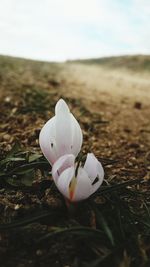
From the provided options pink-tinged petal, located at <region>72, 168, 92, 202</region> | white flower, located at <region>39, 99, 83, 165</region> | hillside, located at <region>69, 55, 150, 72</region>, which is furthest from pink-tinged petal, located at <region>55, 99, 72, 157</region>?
hillside, located at <region>69, 55, 150, 72</region>

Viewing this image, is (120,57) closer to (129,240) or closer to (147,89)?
(147,89)

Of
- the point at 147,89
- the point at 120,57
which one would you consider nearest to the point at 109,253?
the point at 147,89

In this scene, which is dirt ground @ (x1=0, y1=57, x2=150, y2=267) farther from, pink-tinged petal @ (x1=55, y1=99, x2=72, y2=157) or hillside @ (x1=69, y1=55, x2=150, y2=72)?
hillside @ (x1=69, y1=55, x2=150, y2=72)

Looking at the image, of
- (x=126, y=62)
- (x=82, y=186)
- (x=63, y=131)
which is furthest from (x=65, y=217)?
(x=126, y=62)

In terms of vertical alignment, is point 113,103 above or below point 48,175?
below

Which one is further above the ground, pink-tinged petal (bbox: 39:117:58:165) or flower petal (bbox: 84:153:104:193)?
pink-tinged petal (bbox: 39:117:58:165)

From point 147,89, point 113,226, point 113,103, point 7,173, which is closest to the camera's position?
point 113,226

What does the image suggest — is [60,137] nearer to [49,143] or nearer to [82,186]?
[49,143]
